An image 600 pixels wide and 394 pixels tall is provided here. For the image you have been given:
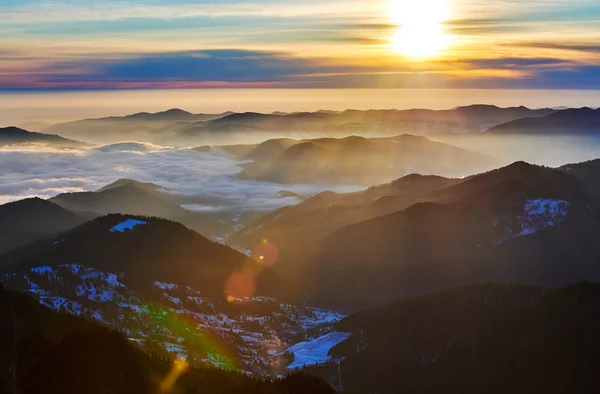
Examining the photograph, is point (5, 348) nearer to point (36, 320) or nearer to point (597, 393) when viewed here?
point (36, 320)

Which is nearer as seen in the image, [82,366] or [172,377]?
[82,366]

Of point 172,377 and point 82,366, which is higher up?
point 82,366

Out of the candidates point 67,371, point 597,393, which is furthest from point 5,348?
point 597,393

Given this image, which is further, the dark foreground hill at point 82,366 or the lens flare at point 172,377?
the lens flare at point 172,377

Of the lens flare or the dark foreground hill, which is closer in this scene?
the dark foreground hill

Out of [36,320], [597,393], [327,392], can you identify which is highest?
[36,320]

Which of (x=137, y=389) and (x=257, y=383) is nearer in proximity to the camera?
(x=137, y=389)

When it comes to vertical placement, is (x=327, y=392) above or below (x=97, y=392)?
below

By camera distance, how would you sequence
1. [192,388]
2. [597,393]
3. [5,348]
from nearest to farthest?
[5,348], [192,388], [597,393]
